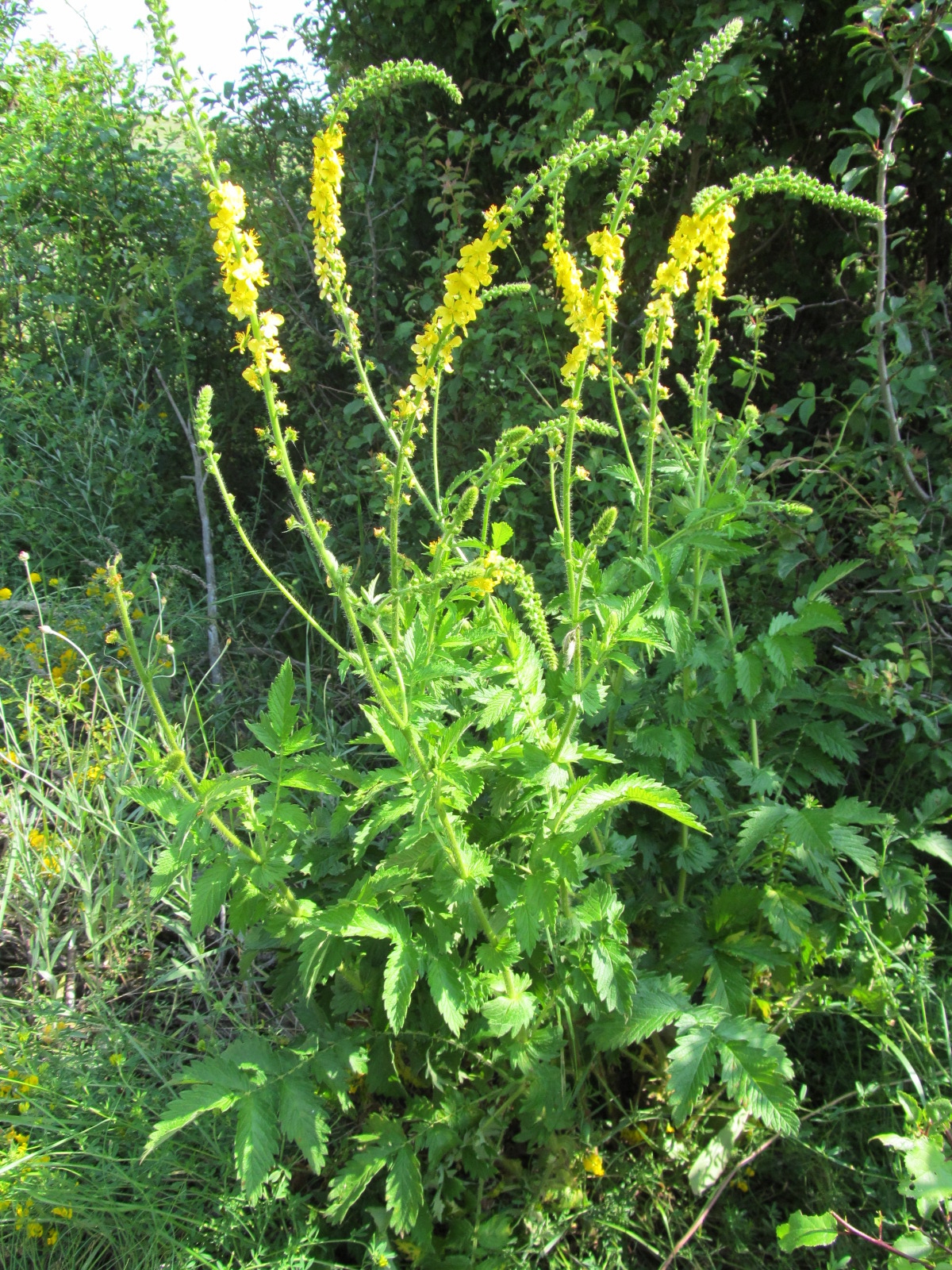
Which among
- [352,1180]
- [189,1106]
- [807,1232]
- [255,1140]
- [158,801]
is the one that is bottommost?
[807,1232]

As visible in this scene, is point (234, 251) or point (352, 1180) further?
point (352, 1180)

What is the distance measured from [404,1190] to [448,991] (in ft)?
1.45

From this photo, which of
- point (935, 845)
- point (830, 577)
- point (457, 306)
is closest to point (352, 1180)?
point (935, 845)

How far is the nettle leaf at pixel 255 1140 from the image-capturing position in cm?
153

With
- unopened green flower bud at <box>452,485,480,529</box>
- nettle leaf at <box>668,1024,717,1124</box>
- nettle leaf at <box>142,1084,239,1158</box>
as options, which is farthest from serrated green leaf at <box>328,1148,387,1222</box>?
unopened green flower bud at <box>452,485,480,529</box>

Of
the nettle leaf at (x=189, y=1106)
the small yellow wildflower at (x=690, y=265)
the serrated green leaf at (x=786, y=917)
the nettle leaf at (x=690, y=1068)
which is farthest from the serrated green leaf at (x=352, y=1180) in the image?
the small yellow wildflower at (x=690, y=265)

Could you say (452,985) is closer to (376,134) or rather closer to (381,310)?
(381,310)

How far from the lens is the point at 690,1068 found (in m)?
1.71

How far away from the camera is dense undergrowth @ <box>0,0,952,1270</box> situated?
5.51ft

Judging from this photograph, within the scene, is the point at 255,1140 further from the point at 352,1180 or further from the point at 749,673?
the point at 749,673

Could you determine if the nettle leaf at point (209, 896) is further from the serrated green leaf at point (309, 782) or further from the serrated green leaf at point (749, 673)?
the serrated green leaf at point (749, 673)

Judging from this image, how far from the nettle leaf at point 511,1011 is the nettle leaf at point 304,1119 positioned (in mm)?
373

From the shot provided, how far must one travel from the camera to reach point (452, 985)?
1683mm

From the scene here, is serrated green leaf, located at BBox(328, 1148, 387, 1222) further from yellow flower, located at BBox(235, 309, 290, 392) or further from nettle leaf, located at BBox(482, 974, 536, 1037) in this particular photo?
yellow flower, located at BBox(235, 309, 290, 392)
